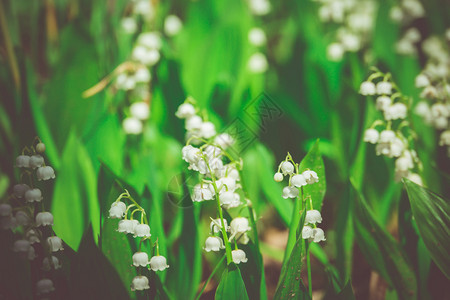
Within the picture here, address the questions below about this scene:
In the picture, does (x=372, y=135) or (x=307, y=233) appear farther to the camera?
(x=372, y=135)

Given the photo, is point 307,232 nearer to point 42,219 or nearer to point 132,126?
point 42,219

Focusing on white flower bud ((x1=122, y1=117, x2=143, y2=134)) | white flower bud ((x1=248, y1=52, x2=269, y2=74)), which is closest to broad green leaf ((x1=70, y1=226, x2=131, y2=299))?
white flower bud ((x1=122, y1=117, x2=143, y2=134))

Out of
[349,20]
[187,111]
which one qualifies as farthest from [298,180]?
[349,20]

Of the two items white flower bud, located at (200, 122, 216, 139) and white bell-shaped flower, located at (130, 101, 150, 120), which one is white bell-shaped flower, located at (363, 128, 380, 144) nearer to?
white flower bud, located at (200, 122, 216, 139)

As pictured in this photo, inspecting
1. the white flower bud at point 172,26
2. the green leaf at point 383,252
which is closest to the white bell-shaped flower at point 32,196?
the green leaf at point 383,252

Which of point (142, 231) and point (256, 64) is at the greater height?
point (256, 64)

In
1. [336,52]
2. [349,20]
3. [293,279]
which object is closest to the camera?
[293,279]

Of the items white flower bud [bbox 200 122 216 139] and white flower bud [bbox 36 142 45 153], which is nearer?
white flower bud [bbox 36 142 45 153]
